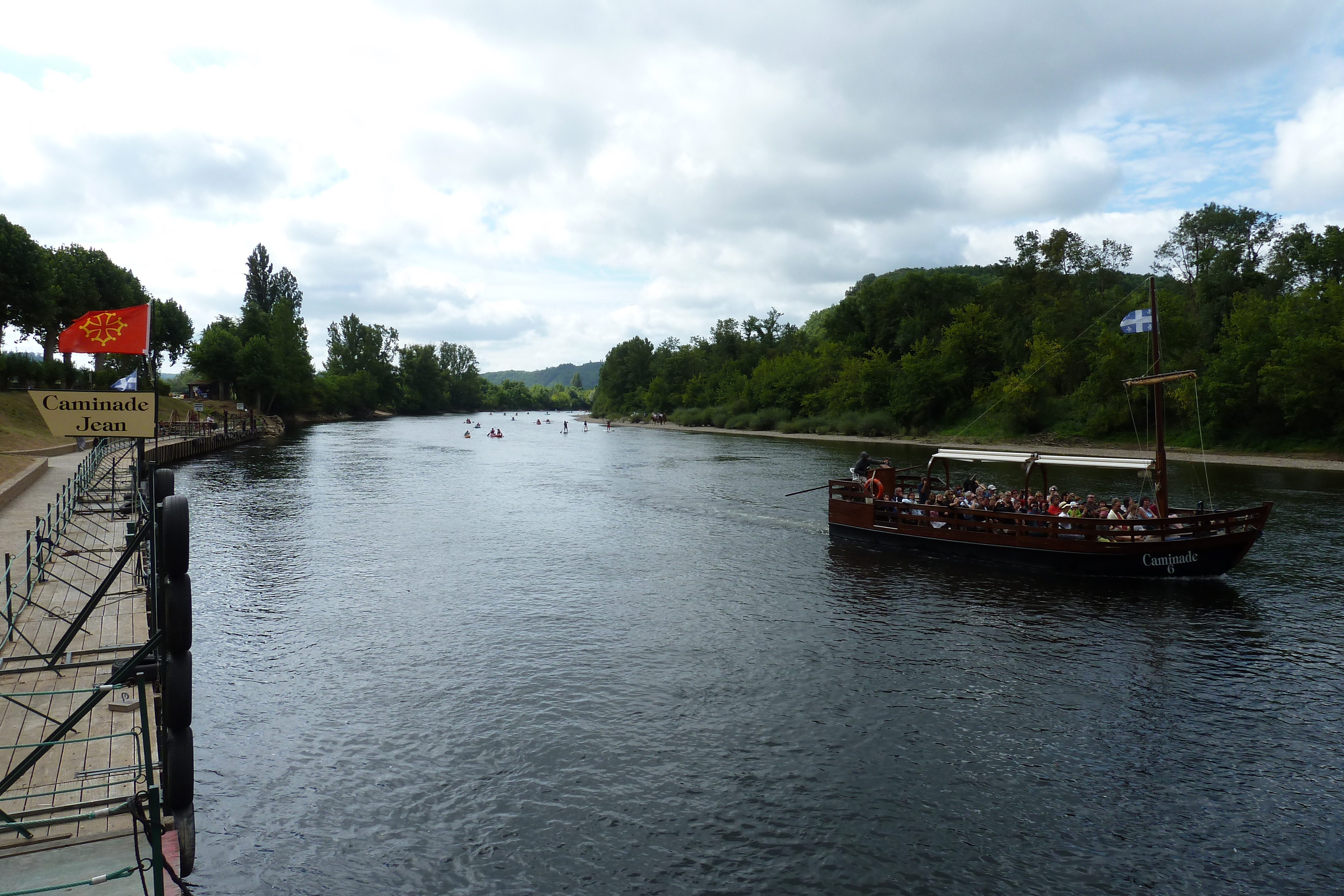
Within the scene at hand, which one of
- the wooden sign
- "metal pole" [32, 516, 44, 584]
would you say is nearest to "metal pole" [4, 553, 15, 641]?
"metal pole" [32, 516, 44, 584]

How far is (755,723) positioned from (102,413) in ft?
41.3

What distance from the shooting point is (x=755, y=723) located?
15.4 m

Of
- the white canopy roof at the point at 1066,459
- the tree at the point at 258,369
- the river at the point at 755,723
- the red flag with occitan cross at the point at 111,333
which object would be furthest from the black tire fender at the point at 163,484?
the tree at the point at 258,369

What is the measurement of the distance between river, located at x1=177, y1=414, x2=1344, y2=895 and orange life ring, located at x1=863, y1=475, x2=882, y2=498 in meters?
2.88

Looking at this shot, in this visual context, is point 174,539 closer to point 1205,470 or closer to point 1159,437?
point 1159,437

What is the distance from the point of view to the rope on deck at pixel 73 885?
6.66m

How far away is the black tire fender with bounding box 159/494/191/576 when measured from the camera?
8789mm

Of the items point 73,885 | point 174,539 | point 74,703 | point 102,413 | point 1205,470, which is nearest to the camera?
point 73,885

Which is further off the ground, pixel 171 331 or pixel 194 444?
pixel 171 331

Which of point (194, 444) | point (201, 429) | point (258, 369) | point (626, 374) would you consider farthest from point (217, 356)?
point (626, 374)

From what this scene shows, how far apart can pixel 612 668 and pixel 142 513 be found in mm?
14361

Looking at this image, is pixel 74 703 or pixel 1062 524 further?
pixel 1062 524

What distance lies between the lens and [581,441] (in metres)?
110

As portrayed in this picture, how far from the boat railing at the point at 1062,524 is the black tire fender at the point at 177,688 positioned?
26014 millimetres
